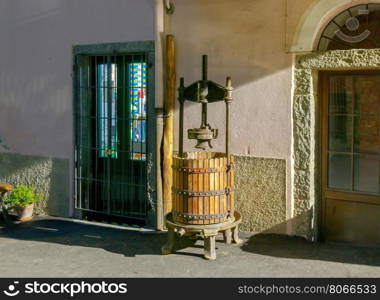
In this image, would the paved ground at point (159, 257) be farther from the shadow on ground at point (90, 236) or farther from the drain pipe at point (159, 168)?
the drain pipe at point (159, 168)

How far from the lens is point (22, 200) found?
8.77 meters

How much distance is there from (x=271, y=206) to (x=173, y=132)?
176 cm

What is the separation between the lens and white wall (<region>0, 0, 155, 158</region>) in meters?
8.25

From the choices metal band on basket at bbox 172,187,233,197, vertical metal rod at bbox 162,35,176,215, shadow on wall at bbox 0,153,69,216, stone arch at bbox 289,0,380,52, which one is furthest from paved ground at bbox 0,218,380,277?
stone arch at bbox 289,0,380,52

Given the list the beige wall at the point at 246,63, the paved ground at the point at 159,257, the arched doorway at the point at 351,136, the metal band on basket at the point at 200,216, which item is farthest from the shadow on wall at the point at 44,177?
the arched doorway at the point at 351,136

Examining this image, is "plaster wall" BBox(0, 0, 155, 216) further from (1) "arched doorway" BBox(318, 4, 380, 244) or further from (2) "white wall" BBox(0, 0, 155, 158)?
(1) "arched doorway" BBox(318, 4, 380, 244)

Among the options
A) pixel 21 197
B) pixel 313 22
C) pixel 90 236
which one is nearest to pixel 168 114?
pixel 90 236

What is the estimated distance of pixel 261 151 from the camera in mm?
7297

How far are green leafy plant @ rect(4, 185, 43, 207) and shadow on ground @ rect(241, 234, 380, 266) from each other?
3.70m

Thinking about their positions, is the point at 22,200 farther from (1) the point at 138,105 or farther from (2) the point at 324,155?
(2) the point at 324,155

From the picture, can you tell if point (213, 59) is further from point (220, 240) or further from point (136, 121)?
point (220, 240)

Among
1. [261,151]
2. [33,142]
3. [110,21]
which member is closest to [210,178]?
[261,151]

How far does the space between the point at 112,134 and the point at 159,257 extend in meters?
2.57

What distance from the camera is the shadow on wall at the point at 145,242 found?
657 cm
